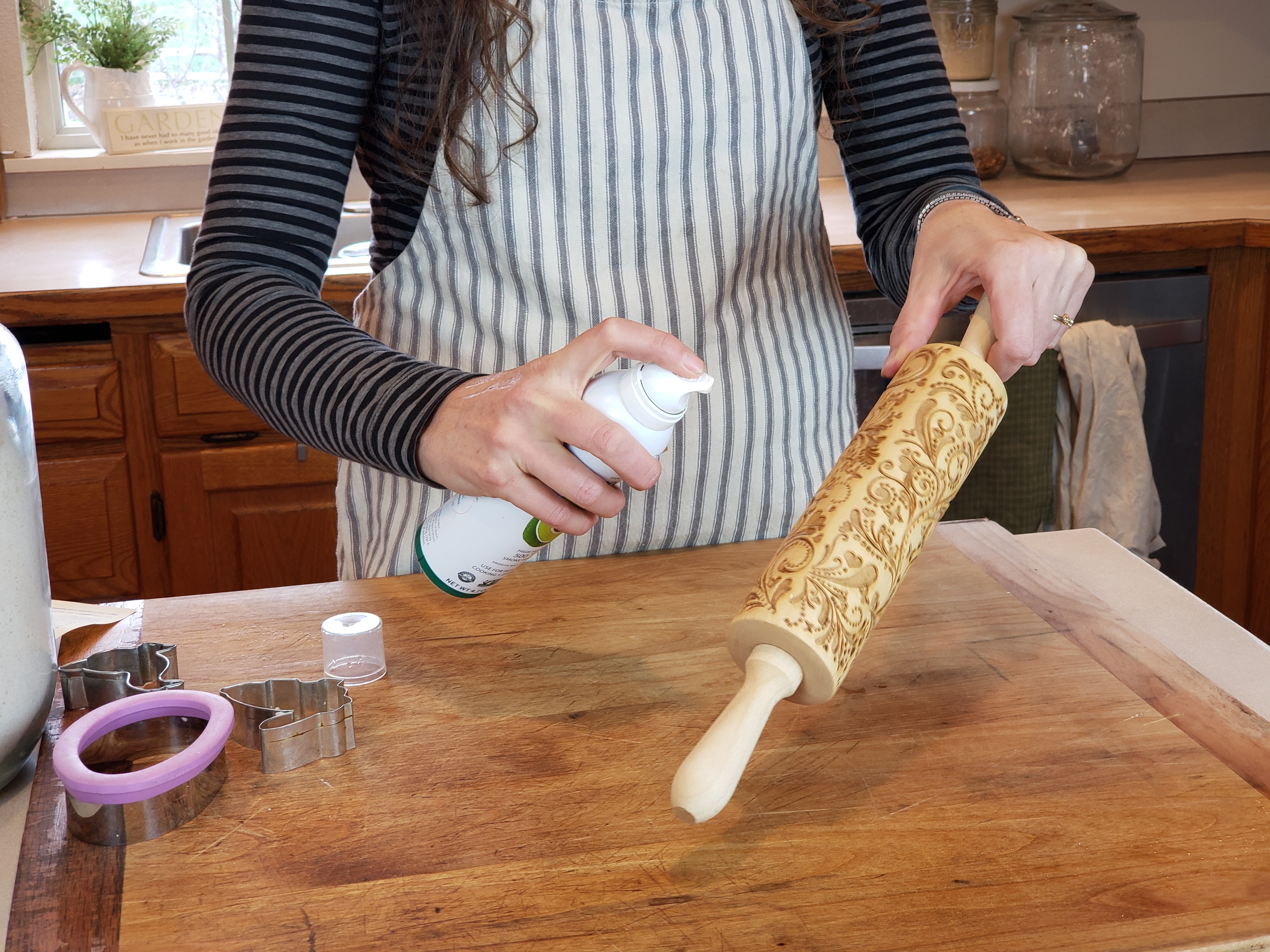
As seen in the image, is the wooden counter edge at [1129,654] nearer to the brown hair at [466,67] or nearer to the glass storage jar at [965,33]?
the brown hair at [466,67]

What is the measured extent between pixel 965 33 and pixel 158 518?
159 centimetres

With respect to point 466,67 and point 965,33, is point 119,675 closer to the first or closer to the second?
A: point 466,67

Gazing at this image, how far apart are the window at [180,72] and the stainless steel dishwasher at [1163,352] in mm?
1329

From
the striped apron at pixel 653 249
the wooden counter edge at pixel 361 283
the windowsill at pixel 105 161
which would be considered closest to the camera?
the striped apron at pixel 653 249

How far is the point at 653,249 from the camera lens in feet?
3.07

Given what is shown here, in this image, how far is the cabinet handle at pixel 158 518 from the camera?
173 centimetres

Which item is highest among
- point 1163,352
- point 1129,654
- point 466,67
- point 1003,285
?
point 466,67

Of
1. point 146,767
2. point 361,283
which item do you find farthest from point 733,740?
point 361,283

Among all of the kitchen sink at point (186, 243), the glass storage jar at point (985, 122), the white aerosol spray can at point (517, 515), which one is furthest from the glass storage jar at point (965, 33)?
the white aerosol spray can at point (517, 515)

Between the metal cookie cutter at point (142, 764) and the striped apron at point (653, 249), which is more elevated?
the striped apron at point (653, 249)

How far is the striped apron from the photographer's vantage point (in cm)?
90

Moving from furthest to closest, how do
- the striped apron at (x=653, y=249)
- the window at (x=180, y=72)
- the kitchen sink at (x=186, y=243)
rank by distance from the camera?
1. the window at (x=180, y=72)
2. the kitchen sink at (x=186, y=243)
3. the striped apron at (x=653, y=249)

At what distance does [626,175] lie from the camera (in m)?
0.92

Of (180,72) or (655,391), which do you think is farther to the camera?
(180,72)
